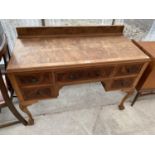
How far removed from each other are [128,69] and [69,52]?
49 cm

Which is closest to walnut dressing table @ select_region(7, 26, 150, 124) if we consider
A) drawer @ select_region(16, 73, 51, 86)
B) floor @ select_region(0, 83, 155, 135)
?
drawer @ select_region(16, 73, 51, 86)

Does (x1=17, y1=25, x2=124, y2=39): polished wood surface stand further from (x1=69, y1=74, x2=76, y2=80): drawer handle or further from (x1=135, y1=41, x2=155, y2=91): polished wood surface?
(x1=69, y1=74, x2=76, y2=80): drawer handle

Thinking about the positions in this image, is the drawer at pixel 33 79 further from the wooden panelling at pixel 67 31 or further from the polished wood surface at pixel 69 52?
the wooden panelling at pixel 67 31

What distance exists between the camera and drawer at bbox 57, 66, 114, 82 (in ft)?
3.44

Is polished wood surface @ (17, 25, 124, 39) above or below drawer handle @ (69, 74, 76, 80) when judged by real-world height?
above

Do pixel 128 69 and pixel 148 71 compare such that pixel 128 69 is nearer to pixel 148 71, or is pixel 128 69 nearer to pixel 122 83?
pixel 122 83

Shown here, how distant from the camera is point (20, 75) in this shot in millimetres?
951

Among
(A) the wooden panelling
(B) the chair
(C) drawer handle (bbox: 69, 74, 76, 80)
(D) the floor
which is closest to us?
(B) the chair

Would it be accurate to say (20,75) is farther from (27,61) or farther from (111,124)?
(111,124)

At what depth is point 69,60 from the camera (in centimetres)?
100

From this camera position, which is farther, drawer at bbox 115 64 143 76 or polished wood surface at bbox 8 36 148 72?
drawer at bbox 115 64 143 76

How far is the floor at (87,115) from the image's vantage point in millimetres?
1473

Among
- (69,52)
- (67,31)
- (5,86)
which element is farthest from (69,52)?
(5,86)
